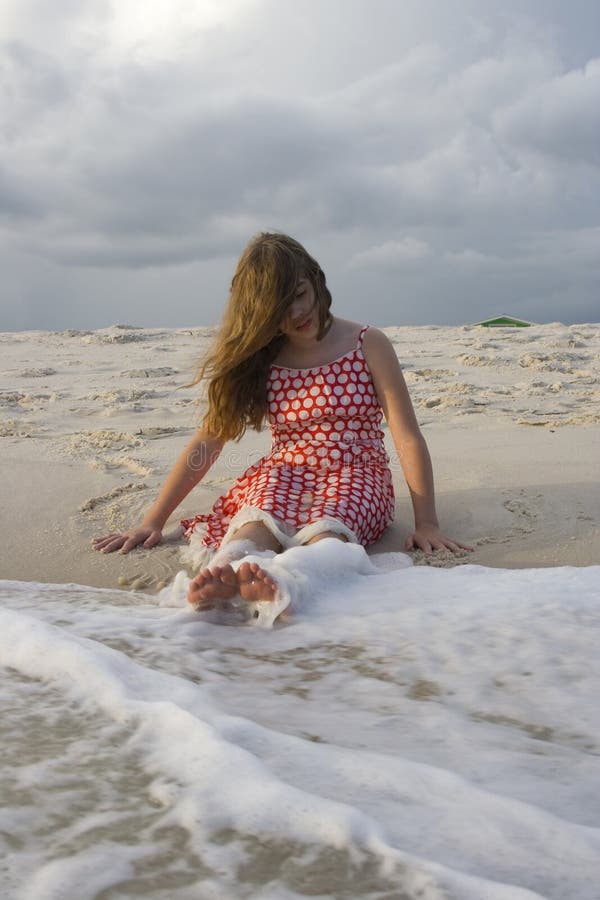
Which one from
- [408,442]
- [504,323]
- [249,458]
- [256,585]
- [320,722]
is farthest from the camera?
[504,323]

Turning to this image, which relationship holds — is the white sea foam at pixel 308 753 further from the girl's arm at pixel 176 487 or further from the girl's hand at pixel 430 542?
the girl's arm at pixel 176 487

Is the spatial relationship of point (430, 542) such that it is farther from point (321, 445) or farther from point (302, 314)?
point (302, 314)

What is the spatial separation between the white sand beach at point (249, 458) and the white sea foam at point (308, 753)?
2.89ft

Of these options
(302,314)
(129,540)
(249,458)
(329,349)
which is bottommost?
(129,540)

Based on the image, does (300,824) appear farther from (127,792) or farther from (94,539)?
(94,539)

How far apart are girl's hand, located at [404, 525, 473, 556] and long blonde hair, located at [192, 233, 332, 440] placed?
661 millimetres

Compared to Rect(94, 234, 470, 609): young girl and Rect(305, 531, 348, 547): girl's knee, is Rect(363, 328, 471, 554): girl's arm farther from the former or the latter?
Rect(305, 531, 348, 547): girl's knee

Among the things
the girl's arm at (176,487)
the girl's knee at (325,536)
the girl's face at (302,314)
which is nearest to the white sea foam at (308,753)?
the girl's knee at (325,536)

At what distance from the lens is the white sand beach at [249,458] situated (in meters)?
2.68

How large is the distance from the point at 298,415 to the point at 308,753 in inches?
70.3

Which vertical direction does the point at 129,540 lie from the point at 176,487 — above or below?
below

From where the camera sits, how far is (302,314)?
2.61 meters

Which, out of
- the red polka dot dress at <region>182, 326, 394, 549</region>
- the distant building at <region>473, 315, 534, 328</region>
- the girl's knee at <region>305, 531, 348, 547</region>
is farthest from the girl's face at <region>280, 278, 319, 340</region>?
the distant building at <region>473, 315, 534, 328</region>

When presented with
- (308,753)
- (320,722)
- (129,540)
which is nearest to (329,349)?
(129,540)
